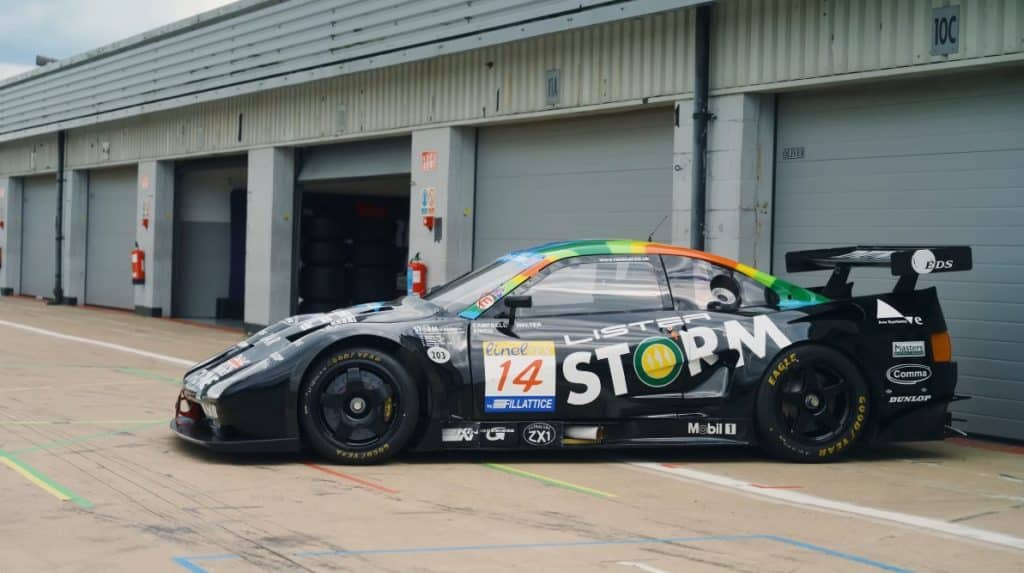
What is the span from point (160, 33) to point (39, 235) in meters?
9.77

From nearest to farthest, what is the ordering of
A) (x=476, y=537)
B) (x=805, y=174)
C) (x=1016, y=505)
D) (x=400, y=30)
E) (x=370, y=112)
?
1. (x=476, y=537)
2. (x=1016, y=505)
3. (x=805, y=174)
4. (x=400, y=30)
5. (x=370, y=112)

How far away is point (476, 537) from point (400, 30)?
11.1 meters

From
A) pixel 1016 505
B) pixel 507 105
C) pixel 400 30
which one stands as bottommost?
pixel 1016 505

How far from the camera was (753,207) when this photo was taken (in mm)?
10977

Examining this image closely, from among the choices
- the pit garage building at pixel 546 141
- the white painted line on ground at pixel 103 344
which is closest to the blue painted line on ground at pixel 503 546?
the pit garage building at pixel 546 141

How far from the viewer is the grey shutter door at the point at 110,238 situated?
24781 millimetres

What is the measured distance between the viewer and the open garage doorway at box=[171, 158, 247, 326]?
23125 millimetres

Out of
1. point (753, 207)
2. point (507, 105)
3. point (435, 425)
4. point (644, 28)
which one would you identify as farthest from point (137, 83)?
point (435, 425)

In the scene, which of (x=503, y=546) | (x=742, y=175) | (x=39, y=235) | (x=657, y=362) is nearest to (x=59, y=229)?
(x=39, y=235)

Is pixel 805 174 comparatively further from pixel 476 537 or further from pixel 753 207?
pixel 476 537

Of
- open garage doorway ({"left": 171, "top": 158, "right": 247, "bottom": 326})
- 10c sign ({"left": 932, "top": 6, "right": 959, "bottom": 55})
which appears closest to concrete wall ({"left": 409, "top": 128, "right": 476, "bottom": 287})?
10c sign ({"left": 932, "top": 6, "right": 959, "bottom": 55})

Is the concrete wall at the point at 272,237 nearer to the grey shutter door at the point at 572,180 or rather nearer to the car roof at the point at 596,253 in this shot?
the grey shutter door at the point at 572,180

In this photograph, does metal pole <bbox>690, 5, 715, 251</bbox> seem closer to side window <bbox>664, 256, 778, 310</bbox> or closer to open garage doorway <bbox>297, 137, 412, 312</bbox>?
side window <bbox>664, 256, 778, 310</bbox>

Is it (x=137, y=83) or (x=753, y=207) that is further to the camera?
(x=137, y=83)
